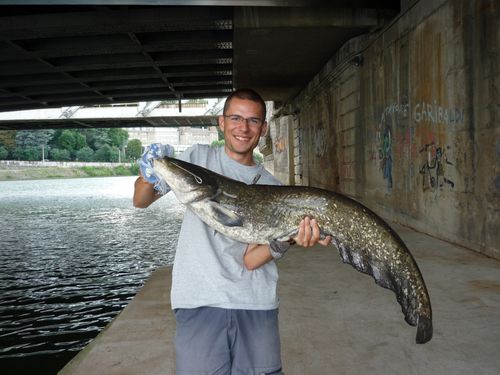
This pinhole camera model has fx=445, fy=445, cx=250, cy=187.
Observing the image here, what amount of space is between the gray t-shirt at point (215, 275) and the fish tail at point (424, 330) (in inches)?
31.2

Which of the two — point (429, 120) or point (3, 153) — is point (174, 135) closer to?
point (3, 153)

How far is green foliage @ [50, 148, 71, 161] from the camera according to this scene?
102812 millimetres

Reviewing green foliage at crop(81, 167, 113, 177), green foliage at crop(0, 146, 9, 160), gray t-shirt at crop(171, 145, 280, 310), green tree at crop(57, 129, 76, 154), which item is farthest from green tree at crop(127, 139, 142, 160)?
gray t-shirt at crop(171, 145, 280, 310)

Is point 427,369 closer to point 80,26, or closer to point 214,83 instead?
point 80,26

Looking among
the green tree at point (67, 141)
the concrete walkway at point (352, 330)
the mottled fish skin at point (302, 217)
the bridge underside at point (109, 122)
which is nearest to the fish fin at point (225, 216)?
the mottled fish skin at point (302, 217)

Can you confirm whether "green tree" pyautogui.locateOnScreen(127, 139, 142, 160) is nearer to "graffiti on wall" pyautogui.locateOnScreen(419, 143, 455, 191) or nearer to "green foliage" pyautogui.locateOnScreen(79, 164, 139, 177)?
"green foliage" pyautogui.locateOnScreen(79, 164, 139, 177)

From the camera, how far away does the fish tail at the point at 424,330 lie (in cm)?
241

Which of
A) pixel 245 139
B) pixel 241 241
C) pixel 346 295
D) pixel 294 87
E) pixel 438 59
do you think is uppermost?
pixel 294 87

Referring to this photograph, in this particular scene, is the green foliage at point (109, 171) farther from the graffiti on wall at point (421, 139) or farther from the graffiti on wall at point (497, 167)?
the graffiti on wall at point (497, 167)

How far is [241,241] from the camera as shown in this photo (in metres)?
2.47

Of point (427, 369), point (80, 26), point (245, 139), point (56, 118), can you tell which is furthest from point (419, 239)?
point (56, 118)

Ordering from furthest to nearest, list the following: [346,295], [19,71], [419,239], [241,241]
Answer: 1. [19,71]
2. [419,239]
3. [346,295]
4. [241,241]

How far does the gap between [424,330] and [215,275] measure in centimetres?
117

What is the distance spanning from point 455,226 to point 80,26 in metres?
10.9
